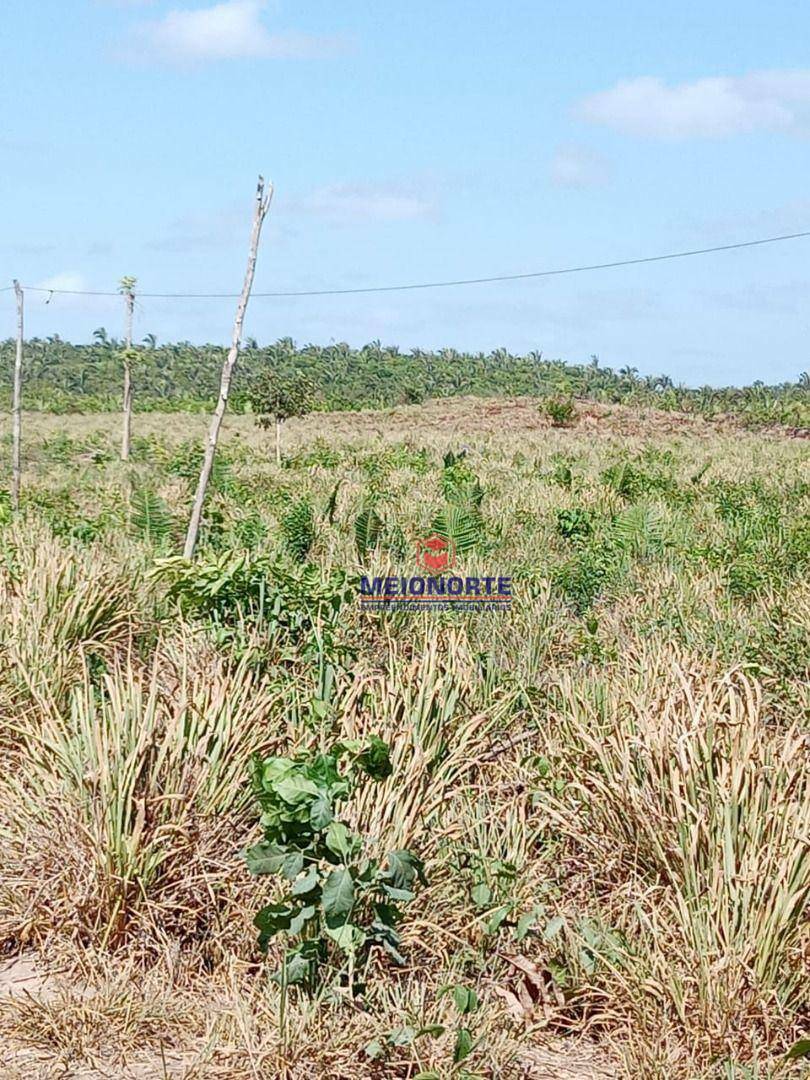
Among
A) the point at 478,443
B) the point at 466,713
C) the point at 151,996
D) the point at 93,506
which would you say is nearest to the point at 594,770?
the point at 466,713

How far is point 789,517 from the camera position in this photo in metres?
13.7

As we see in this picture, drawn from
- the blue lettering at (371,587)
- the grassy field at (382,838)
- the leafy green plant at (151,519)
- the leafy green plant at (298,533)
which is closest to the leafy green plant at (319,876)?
the grassy field at (382,838)

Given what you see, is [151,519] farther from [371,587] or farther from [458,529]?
[371,587]

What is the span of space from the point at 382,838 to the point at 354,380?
70169 millimetres

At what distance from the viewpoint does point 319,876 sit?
3.93m

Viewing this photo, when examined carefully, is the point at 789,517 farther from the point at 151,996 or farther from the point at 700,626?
the point at 151,996

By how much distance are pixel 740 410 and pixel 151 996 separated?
43.6 metres

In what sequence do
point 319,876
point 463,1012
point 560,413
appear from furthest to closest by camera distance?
point 560,413 < point 319,876 < point 463,1012

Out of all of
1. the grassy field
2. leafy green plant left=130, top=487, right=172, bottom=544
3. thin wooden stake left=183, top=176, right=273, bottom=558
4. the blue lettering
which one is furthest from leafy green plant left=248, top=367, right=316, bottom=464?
the grassy field

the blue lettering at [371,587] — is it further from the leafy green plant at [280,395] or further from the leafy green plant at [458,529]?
the leafy green plant at [280,395]

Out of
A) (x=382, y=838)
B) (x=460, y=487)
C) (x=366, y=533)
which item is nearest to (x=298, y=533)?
(x=366, y=533)

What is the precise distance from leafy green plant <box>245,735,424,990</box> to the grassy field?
1 centimetres

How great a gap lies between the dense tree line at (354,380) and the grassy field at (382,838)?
124 ft

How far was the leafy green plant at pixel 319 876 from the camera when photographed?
3814mm
